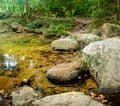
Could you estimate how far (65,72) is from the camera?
274 inches

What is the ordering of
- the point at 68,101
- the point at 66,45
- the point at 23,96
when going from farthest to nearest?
the point at 66,45, the point at 23,96, the point at 68,101

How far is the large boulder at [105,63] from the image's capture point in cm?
614

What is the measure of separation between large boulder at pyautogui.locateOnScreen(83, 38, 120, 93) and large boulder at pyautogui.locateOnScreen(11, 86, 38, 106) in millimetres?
1692

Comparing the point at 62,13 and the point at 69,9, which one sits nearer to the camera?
the point at 69,9

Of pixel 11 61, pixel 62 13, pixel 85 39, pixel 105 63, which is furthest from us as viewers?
pixel 62 13

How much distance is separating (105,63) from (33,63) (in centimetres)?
301

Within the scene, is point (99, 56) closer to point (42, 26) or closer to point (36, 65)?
point (36, 65)

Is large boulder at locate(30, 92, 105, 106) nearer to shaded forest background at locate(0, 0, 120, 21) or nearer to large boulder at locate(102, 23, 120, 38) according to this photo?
large boulder at locate(102, 23, 120, 38)

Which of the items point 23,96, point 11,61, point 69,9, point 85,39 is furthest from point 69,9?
point 23,96

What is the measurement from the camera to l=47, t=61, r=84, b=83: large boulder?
6.90m

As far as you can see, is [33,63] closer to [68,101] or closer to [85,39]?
[85,39]

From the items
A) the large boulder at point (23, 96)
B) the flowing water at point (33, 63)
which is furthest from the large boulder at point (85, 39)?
the large boulder at point (23, 96)

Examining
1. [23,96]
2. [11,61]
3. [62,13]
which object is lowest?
[11,61]

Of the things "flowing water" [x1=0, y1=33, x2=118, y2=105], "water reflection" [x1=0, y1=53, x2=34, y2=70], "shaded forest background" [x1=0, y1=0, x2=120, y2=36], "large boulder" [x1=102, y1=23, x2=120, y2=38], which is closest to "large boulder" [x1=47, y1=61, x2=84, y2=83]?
"flowing water" [x1=0, y1=33, x2=118, y2=105]
